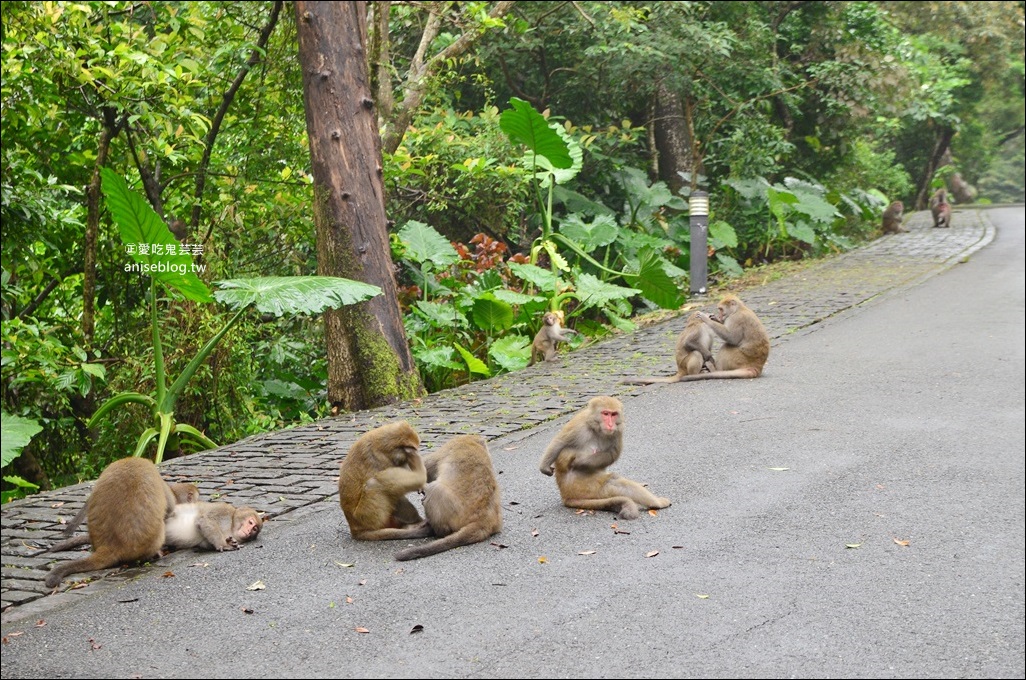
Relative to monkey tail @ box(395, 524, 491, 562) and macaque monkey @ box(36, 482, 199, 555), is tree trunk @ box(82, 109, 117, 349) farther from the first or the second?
monkey tail @ box(395, 524, 491, 562)

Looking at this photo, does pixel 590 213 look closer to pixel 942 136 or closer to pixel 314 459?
pixel 314 459

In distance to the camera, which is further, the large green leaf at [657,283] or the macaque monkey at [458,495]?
the large green leaf at [657,283]

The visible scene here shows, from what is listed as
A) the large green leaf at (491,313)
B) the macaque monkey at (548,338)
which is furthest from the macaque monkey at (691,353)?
the large green leaf at (491,313)

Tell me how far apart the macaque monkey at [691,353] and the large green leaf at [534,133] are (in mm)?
4649

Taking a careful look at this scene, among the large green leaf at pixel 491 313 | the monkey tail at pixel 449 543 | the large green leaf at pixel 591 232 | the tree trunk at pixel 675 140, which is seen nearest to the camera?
the monkey tail at pixel 449 543

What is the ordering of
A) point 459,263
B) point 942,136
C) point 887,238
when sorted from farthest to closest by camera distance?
1. point 942,136
2. point 887,238
3. point 459,263

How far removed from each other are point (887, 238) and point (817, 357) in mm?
12420

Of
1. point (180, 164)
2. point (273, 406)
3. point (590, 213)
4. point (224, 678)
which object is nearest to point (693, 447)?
point (224, 678)

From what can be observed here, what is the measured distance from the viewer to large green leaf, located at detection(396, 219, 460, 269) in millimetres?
14117

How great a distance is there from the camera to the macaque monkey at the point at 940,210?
82.0ft

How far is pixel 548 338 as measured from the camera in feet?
42.8

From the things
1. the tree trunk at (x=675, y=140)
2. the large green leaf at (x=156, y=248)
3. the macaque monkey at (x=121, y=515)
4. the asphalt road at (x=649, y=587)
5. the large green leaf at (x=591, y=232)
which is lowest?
the asphalt road at (x=649, y=587)

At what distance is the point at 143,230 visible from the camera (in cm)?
916

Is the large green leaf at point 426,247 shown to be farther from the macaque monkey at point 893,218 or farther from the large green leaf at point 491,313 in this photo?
the macaque monkey at point 893,218
